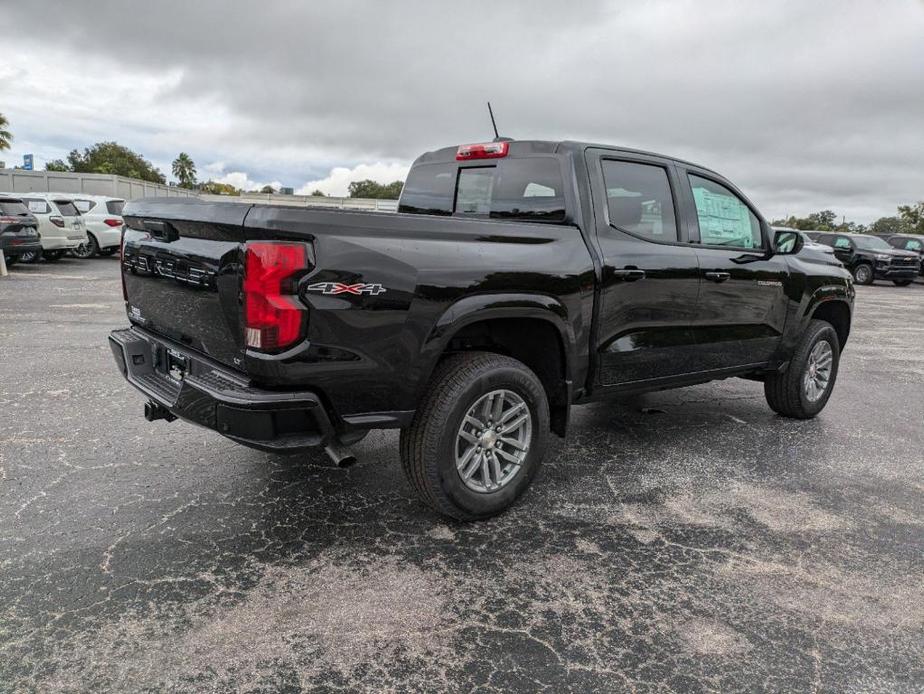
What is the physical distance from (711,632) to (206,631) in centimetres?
188

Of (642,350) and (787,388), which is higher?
(642,350)

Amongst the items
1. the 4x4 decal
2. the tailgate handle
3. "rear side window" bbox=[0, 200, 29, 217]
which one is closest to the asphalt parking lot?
the 4x4 decal

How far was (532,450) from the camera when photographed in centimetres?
343

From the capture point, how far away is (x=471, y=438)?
3203 mm

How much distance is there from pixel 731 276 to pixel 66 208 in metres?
17.6

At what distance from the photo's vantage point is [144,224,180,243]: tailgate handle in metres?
3.15

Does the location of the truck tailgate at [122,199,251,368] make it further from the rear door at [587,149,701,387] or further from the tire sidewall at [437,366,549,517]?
the rear door at [587,149,701,387]

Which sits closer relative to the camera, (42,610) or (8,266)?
(42,610)

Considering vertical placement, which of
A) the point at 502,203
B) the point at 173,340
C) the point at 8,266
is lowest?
the point at 8,266

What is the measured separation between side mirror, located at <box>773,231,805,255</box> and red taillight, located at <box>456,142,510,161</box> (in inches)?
88.3

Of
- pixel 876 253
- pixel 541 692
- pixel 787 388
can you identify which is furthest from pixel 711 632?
pixel 876 253

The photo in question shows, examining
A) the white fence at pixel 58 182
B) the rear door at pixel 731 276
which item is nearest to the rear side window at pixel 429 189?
the rear door at pixel 731 276

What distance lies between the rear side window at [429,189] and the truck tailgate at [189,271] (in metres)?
1.79

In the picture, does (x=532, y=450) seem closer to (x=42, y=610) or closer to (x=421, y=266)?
(x=421, y=266)
